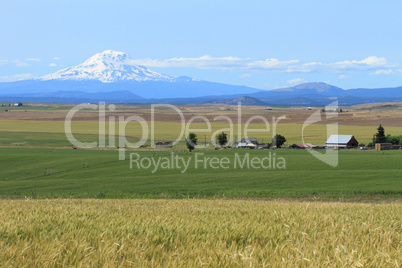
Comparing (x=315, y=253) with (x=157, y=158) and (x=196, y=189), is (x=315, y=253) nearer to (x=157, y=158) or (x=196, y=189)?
(x=196, y=189)

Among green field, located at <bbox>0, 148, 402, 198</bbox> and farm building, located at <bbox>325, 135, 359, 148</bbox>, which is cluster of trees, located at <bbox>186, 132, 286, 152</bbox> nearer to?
farm building, located at <bbox>325, 135, 359, 148</bbox>

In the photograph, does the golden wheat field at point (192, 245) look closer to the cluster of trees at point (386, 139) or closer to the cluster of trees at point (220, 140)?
the cluster of trees at point (220, 140)

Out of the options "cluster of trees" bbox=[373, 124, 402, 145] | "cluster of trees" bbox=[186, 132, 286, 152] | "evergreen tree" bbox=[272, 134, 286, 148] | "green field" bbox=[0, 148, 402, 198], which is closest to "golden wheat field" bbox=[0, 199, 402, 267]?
"green field" bbox=[0, 148, 402, 198]

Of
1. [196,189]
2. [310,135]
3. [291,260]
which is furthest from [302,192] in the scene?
[310,135]

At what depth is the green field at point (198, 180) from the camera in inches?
1156

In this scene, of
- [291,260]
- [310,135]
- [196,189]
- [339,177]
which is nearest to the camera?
[291,260]

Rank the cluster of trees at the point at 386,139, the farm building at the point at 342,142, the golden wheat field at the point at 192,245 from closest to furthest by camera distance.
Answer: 1. the golden wheat field at the point at 192,245
2. the cluster of trees at the point at 386,139
3. the farm building at the point at 342,142

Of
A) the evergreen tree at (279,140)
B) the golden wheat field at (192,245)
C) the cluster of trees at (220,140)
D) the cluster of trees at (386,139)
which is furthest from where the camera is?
the cluster of trees at (386,139)

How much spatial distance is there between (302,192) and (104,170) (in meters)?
26.6

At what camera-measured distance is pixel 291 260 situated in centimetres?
405

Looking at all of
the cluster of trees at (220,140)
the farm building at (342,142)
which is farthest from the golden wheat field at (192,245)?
the farm building at (342,142)

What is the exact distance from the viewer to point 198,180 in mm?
36938

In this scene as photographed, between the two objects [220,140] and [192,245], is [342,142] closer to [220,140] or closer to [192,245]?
[220,140]

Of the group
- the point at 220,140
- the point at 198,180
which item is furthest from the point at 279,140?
the point at 198,180
